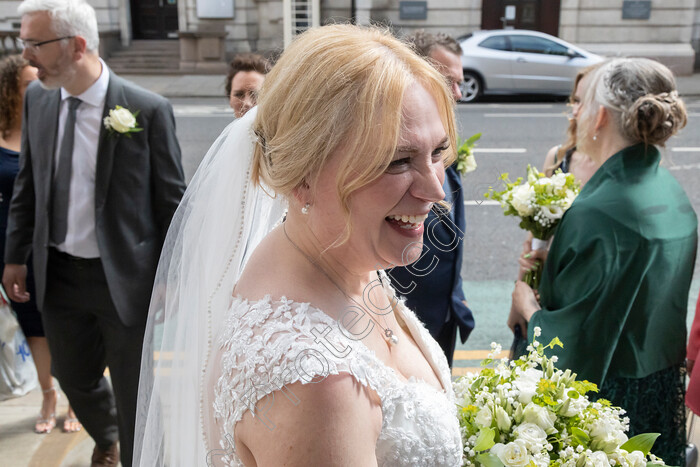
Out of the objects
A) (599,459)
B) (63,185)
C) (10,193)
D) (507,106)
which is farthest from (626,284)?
(507,106)

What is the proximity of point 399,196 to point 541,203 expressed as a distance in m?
1.64

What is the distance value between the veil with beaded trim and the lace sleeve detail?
0.35 m

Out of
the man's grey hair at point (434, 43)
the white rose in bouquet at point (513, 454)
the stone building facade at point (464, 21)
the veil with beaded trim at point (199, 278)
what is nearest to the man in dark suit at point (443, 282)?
the man's grey hair at point (434, 43)

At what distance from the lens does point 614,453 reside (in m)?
1.72

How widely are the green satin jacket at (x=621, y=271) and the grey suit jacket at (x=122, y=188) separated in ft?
5.79

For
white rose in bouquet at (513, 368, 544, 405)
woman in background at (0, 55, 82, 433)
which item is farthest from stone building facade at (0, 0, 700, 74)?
white rose in bouquet at (513, 368, 544, 405)

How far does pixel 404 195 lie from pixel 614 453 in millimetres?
860

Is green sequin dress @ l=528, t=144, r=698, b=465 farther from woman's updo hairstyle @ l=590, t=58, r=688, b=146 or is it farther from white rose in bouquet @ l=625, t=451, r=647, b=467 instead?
white rose in bouquet @ l=625, t=451, r=647, b=467

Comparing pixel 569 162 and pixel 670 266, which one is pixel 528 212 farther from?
pixel 569 162

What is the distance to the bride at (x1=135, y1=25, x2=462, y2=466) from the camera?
135 centimetres

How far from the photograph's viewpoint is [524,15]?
1953 cm

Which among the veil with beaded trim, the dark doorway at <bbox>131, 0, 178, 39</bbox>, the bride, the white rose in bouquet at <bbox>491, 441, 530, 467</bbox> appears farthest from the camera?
the dark doorway at <bbox>131, 0, 178, 39</bbox>

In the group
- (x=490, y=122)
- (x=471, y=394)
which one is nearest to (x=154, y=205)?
(x=471, y=394)

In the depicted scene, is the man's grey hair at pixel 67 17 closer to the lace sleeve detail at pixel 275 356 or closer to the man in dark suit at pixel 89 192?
the man in dark suit at pixel 89 192
